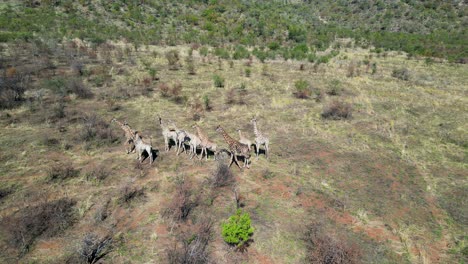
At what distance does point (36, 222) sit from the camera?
27.0ft

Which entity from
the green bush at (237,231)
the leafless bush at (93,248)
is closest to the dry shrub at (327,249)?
the green bush at (237,231)

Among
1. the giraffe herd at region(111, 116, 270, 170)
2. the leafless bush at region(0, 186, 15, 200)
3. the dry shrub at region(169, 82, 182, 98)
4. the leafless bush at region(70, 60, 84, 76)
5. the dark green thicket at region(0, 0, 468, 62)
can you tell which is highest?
the dark green thicket at region(0, 0, 468, 62)

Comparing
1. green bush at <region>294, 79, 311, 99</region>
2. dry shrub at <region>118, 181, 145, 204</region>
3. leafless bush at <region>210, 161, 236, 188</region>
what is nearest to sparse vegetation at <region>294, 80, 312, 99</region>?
green bush at <region>294, 79, 311, 99</region>

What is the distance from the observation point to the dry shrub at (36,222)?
25.3ft

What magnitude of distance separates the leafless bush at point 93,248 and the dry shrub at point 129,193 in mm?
1660

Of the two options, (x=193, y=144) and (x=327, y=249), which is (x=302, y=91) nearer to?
(x=193, y=144)

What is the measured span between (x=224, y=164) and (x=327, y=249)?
4930 mm

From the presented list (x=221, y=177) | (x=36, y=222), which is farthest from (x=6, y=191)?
(x=221, y=177)

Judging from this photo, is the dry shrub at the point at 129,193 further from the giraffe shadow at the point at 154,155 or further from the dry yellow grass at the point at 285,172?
the giraffe shadow at the point at 154,155

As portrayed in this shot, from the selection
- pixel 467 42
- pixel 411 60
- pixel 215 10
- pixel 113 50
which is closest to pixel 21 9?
pixel 113 50

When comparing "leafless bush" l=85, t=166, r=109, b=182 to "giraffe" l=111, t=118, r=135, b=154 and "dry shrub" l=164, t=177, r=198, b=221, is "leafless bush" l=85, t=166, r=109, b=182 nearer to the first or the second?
"giraffe" l=111, t=118, r=135, b=154

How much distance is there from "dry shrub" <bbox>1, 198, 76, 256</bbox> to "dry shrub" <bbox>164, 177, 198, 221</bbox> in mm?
2930

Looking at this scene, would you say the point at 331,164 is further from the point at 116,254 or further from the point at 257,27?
the point at 257,27

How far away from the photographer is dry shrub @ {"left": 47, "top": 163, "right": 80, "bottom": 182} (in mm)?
10344
